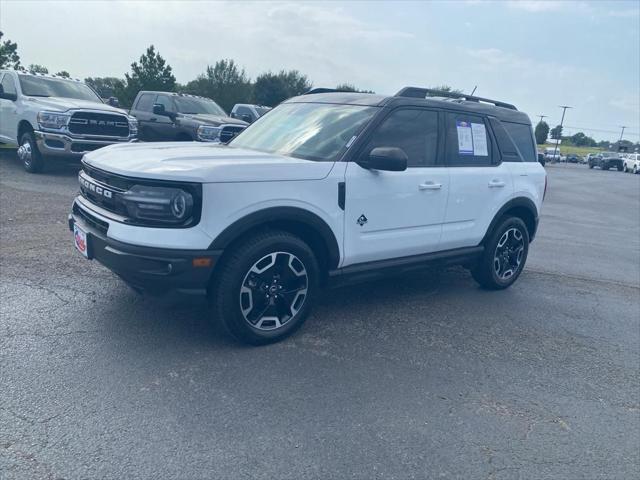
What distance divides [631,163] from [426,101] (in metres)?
55.1

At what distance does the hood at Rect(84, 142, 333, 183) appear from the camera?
3.51 m

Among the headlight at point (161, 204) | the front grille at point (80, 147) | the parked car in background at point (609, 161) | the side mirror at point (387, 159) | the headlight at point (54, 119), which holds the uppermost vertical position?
the side mirror at point (387, 159)

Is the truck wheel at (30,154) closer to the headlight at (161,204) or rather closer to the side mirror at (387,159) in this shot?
the headlight at (161,204)

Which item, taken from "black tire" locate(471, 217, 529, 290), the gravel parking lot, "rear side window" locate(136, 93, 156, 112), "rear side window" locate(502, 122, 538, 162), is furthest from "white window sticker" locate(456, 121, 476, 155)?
"rear side window" locate(136, 93, 156, 112)

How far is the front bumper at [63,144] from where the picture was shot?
10047mm

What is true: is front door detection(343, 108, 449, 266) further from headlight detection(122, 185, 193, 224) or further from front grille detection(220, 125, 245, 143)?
front grille detection(220, 125, 245, 143)

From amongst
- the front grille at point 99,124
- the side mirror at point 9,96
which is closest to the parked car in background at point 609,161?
the front grille at point 99,124

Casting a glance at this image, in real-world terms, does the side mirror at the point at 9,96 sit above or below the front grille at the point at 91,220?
above

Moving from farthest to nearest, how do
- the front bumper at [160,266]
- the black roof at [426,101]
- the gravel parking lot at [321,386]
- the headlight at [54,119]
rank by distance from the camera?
the headlight at [54,119], the black roof at [426,101], the front bumper at [160,266], the gravel parking lot at [321,386]

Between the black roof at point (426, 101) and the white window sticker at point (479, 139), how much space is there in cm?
16

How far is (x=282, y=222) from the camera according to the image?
397cm

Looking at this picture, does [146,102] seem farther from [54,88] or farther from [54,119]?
[54,119]

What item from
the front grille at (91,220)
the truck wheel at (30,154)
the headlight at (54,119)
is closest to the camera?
the front grille at (91,220)

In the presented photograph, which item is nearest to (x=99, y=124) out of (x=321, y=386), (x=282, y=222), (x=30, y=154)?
(x=30, y=154)
